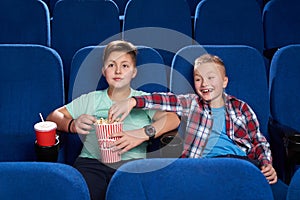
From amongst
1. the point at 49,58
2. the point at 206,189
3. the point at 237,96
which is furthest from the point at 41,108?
the point at 206,189

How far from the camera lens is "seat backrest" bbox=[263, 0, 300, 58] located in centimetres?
118

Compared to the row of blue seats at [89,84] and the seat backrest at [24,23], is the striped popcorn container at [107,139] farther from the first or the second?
the seat backrest at [24,23]

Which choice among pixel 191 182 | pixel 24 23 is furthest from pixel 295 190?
pixel 24 23

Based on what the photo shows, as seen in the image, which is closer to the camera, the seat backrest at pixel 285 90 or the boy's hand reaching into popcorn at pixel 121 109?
the boy's hand reaching into popcorn at pixel 121 109

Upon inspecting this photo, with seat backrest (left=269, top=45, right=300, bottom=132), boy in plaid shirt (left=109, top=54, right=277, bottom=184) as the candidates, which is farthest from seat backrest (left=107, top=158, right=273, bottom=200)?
seat backrest (left=269, top=45, right=300, bottom=132)

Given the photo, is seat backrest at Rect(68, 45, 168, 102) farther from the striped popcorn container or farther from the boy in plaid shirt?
the striped popcorn container

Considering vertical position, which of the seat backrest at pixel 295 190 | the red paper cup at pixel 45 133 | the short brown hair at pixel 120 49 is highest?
the short brown hair at pixel 120 49

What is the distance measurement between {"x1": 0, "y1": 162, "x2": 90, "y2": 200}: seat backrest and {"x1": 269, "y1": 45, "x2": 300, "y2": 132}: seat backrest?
55 centimetres

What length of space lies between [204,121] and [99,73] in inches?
8.4

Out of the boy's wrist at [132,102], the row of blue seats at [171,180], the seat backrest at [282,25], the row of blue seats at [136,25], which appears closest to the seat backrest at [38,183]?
the row of blue seats at [171,180]

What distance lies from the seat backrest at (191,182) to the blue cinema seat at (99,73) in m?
0.42

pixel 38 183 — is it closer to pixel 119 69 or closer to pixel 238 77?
pixel 119 69

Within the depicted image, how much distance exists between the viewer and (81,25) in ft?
3.46

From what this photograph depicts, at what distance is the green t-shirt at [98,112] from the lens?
0.75 metres
